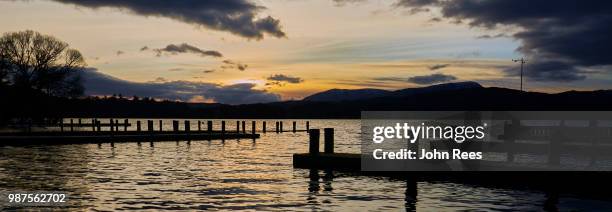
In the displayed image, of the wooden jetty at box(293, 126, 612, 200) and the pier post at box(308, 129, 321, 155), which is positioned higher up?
the pier post at box(308, 129, 321, 155)

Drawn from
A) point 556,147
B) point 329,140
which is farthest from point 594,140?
point 329,140

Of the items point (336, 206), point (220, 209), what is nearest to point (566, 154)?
point (336, 206)

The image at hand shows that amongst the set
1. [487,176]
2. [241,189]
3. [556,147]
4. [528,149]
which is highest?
[556,147]

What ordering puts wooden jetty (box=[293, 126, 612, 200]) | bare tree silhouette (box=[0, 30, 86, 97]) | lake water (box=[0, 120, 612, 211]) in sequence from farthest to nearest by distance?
bare tree silhouette (box=[0, 30, 86, 97]), wooden jetty (box=[293, 126, 612, 200]), lake water (box=[0, 120, 612, 211])

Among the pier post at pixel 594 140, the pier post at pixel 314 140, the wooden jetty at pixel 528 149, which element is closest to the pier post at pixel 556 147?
the wooden jetty at pixel 528 149

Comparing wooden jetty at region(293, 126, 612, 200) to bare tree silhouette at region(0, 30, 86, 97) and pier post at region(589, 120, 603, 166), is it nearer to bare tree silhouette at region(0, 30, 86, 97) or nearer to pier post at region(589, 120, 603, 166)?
pier post at region(589, 120, 603, 166)

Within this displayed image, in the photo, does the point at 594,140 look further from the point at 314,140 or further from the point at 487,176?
the point at 314,140

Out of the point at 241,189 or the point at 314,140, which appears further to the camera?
the point at 314,140

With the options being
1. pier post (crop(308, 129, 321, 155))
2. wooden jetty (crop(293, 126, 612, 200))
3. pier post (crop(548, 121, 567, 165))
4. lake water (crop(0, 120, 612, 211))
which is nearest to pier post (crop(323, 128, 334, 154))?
wooden jetty (crop(293, 126, 612, 200))

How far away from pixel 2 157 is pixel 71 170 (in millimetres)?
10136

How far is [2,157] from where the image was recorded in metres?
38.0

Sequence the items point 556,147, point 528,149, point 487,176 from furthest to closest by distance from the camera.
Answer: point 528,149
point 487,176
point 556,147

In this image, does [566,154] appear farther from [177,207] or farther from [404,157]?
[177,207]

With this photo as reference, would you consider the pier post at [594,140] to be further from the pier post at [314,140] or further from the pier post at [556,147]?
the pier post at [314,140]
